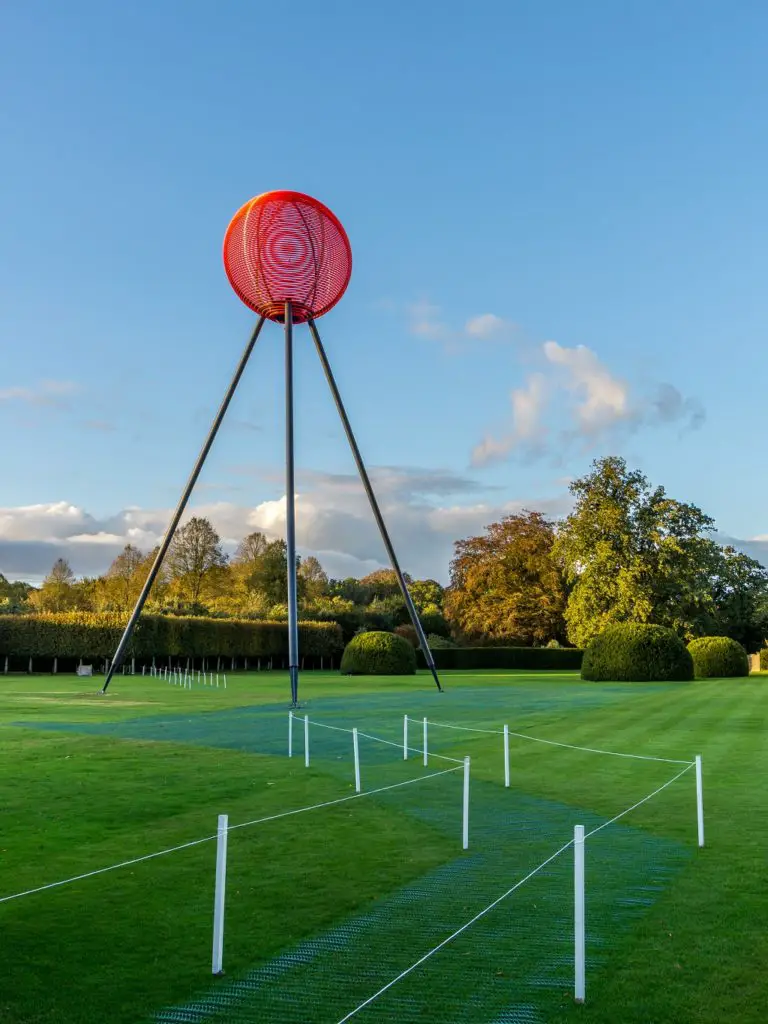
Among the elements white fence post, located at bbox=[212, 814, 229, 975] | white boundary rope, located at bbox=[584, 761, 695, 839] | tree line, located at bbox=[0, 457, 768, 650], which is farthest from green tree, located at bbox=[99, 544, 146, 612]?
white fence post, located at bbox=[212, 814, 229, 975]

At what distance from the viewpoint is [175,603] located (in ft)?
208

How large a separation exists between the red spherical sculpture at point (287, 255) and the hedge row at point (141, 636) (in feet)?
92.7

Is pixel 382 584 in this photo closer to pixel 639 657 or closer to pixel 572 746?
pixel 639 657

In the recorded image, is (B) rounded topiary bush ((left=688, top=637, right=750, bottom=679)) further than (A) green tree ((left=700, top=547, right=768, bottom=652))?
No

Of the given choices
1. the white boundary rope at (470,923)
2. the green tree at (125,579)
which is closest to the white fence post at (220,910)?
the white boundary rope at (470,923)

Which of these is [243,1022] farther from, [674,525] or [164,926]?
[674,525]

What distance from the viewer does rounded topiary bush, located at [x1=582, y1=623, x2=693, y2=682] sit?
132 ft

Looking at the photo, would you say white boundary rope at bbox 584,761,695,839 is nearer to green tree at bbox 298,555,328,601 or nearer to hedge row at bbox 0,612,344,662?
hedge row at bbox 0,612,344,662

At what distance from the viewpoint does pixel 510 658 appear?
2484 inches

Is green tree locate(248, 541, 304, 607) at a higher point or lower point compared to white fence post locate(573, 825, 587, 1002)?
higher

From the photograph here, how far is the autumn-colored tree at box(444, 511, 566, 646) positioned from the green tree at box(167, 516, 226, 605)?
2540 centimetres

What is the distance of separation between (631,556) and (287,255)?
Answer: 115 ft

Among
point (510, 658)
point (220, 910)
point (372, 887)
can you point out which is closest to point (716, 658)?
point (510, 658)

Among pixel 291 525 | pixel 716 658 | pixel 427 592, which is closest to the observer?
pixel 291 525
